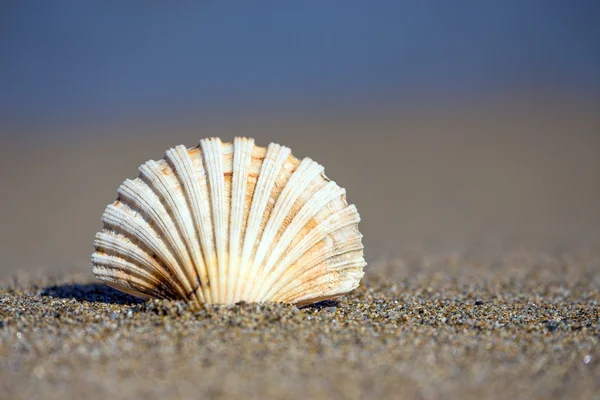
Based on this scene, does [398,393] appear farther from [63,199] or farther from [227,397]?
[63,199]

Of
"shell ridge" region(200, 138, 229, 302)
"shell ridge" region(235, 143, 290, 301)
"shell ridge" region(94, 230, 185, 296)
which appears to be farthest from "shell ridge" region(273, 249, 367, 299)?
"shell ridge" region(94, 230, 185, 296)

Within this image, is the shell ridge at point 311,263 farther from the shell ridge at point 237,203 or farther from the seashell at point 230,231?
the shell ridge at point 237,203

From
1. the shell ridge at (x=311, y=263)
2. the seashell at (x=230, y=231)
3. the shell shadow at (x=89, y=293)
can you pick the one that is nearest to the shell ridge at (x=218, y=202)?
the seashell at (x=230, y=231)

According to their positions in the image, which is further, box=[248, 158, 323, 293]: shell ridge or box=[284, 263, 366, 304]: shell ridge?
box=[284, 263, 366, 304]: shell ridge

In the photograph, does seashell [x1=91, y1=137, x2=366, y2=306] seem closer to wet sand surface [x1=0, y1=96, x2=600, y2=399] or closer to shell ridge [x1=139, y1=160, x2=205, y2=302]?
shell ridge [x1=139, y1=160, x2=205, y2=302]

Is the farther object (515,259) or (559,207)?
(559,207)

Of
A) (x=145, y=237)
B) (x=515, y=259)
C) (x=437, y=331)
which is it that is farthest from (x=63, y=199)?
(x=437, y=331)
